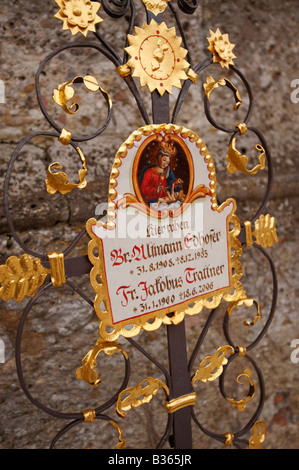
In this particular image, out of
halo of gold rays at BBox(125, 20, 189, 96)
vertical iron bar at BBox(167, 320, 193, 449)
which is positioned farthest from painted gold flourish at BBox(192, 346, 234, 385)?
halo of gold rays at BBox(125, 20, 189, 96)

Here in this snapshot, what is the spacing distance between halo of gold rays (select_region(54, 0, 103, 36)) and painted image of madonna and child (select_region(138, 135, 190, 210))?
0.21m

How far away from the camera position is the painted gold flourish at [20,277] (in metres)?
0.62

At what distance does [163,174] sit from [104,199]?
33cm

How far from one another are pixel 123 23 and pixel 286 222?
743mm

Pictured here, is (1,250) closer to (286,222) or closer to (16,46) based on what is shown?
(16,46)

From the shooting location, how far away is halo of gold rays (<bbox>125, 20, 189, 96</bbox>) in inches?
28.4

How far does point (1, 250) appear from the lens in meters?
0.97

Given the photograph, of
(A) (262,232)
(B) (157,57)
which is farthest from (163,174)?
(A) (262,232)

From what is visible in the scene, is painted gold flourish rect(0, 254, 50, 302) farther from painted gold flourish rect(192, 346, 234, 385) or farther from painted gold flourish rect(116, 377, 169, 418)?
painted gold flourish rect(192, 346, 234, 385)

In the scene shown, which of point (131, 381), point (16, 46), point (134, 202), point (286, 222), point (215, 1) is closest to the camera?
point (134, 202)

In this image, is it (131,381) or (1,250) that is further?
(131,381)

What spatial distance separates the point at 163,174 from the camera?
77 cm
